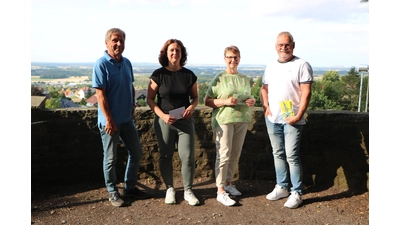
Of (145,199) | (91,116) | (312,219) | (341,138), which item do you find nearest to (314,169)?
(341,138)

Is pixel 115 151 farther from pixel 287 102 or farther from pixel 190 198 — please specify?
pixel 287 102

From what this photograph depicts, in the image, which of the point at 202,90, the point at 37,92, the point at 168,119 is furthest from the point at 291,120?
the point at 37,92

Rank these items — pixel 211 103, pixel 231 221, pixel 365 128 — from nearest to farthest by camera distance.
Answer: pixel 231 221
pixel 211 103
pixel 365 128

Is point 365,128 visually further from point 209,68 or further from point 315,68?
point 209,68

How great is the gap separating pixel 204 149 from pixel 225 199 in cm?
91

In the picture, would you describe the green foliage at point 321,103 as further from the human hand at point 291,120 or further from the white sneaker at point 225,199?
the white sneaker at point 225,199

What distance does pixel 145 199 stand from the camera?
14.4 feet

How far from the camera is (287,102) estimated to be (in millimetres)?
4008

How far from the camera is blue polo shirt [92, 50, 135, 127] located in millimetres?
3753

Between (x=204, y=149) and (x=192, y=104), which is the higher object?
(x=192, y=104)

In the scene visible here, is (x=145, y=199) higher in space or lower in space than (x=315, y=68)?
lower

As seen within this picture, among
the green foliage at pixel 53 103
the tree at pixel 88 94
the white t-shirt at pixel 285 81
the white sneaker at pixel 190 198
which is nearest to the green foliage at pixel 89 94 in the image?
the tree at pixel 88 94

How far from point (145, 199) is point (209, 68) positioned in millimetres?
1573

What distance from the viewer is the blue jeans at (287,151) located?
410 centimetres
